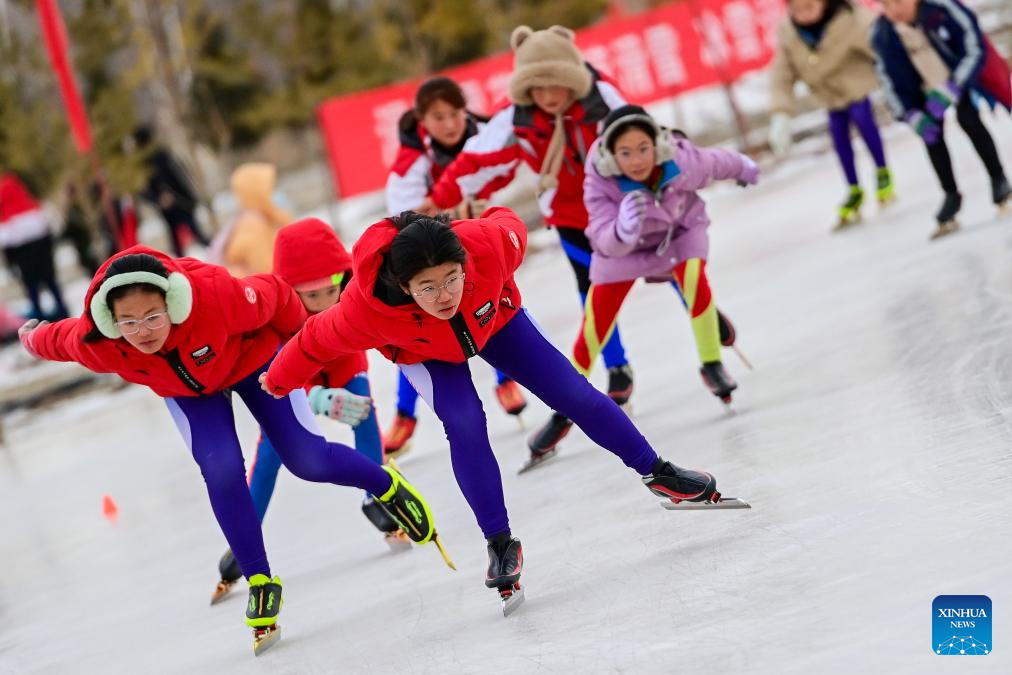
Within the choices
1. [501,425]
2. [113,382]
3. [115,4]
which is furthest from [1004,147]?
[115,4]

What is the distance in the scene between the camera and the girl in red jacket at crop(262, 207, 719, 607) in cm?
322

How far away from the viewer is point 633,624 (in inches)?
112

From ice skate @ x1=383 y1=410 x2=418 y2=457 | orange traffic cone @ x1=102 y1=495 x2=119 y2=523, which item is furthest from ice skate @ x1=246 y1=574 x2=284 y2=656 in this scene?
orange traffic cone @ x1=102 y1=495 x2=119 y2=523

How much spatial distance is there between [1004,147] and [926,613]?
23.3ft

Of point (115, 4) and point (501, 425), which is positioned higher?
point (115, 4)

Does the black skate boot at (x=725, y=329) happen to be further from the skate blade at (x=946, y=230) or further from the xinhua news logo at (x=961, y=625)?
the xinhua news logo at (x=961, y=625)

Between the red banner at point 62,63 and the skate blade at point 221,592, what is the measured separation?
879cm

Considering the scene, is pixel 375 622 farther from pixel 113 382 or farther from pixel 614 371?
pixel 113 382

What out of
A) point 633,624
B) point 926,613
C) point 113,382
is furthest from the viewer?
point 113,382

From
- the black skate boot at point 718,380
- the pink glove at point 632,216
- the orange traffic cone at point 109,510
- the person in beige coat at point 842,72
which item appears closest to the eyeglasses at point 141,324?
the pink glove at point 632,216

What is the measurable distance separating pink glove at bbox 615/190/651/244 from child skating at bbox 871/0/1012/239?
2.75m

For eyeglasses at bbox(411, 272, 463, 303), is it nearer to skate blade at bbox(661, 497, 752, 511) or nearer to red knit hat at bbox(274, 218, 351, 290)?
skate blade at bbox(661, 497, 752, 511)

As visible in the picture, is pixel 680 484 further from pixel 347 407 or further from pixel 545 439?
pixel 545 439

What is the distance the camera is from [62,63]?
11.9 metres
